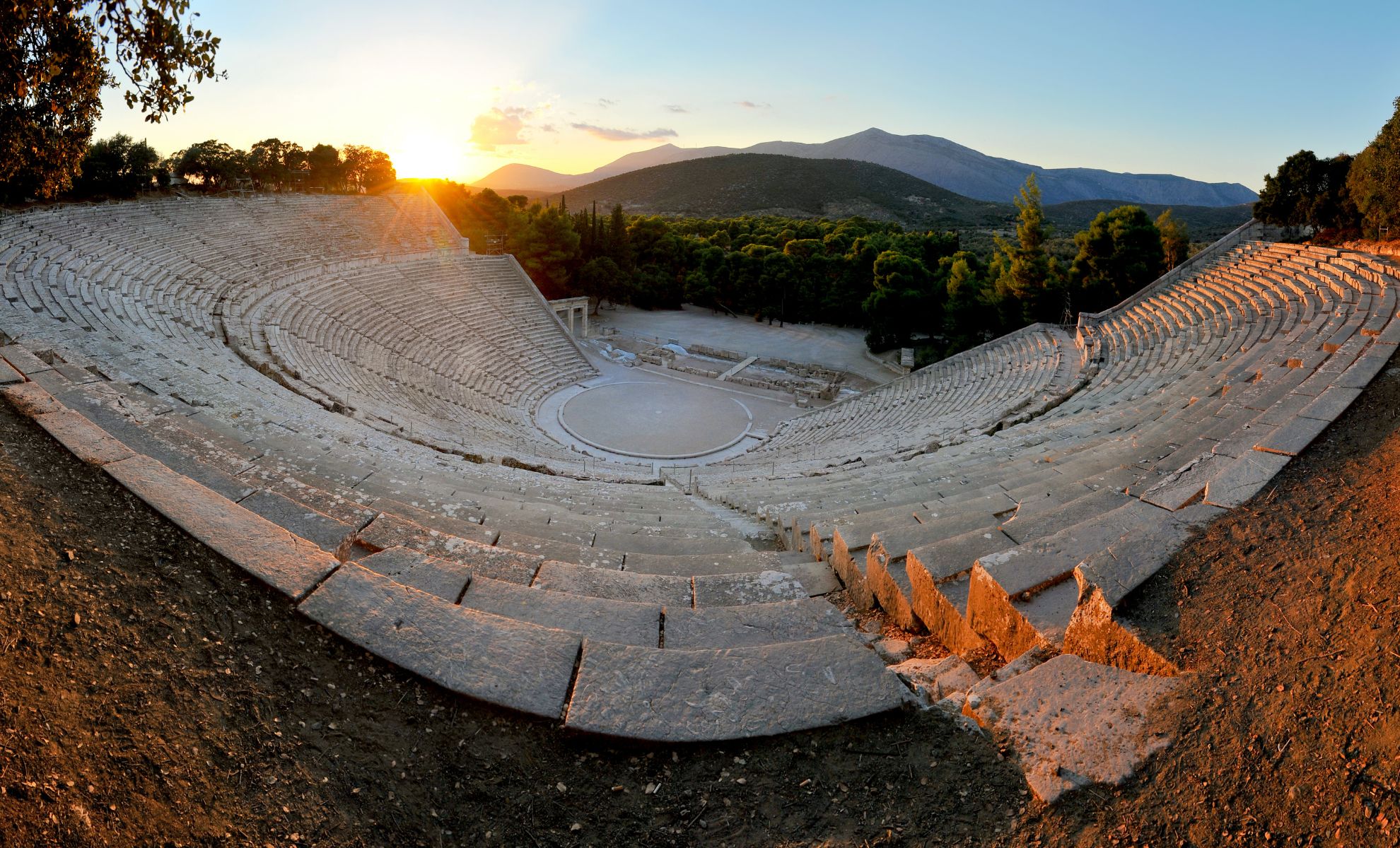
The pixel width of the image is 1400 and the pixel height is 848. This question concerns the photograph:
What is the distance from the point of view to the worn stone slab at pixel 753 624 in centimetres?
379

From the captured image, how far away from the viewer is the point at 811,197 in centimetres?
8638

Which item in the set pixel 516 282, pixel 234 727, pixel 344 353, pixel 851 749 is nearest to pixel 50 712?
pixel 234 727

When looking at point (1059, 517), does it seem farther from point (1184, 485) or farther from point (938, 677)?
point (938, 677)

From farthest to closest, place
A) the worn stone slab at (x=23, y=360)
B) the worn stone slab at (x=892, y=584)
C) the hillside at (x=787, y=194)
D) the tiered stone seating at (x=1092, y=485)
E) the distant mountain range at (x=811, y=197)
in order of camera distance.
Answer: the hillside at (x=787, y=194), the distant mountain range at (x=811, y=197), the worn stone slab at (x=23, y=360), the worn stone slab at (x=892, y=584), the tiered stone seating at (x=1092, y=485)

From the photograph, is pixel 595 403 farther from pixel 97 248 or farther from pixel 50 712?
pixel 50 712

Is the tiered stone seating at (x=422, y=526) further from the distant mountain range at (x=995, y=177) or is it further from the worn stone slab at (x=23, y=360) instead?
the distant mountain range at (x=995, y=177)

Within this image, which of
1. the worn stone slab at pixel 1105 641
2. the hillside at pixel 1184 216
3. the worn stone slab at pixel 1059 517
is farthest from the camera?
the hillside at pixel 1184 216

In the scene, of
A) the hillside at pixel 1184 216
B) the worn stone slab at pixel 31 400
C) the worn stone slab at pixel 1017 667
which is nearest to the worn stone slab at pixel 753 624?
the worn stone slab at pixel 1017 667

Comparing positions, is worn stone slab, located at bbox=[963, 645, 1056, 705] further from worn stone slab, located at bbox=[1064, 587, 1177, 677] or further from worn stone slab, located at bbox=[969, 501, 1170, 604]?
worn stone slab, located at bbox=[969, 501, 1170, 604]

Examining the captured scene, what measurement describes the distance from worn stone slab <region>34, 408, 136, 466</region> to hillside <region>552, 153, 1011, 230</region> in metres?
76.6

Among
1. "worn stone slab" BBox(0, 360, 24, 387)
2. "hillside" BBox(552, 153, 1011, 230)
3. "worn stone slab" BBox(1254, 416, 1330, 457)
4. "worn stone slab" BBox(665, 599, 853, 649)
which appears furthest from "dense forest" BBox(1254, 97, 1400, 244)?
"hillside" BBox(552, 153, 1011, 230)

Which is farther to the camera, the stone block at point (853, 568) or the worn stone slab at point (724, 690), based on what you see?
the stone block at point (853, 568)

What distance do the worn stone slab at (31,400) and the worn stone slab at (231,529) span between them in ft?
4.66

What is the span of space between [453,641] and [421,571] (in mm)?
957
